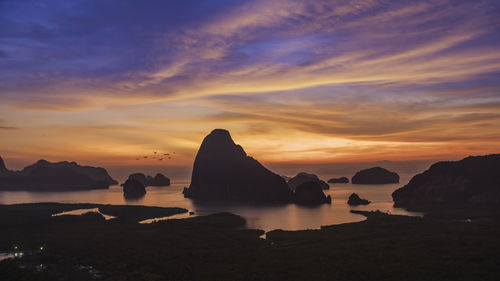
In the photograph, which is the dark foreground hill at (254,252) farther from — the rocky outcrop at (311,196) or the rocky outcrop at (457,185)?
the rocky outcrop at (311,196)

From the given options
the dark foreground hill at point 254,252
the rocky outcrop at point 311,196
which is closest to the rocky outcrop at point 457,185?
the rocky outcrop at point 311,196

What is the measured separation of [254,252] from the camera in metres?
59.2

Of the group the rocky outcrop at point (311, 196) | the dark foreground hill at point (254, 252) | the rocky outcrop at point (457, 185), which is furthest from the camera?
the rocky outcrop at point (311, 196)

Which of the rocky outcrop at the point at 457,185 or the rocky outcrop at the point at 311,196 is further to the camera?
the rocky outcrop at the point at 311,196

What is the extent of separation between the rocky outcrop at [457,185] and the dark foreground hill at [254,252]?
47.4 meters

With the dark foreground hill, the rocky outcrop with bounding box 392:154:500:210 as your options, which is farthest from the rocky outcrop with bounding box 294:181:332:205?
the dark foreground hill

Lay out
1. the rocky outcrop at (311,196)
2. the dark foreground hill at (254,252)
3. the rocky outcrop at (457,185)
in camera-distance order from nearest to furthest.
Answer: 1. the dark foreground hill at (254,252)
2. the rocky outcrop at (457,185)
3. the rocky outcrop at (311,196)

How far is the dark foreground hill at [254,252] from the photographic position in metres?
45.5

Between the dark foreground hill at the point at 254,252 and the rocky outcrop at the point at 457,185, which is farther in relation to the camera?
the rocky outcrop at the point at 457,185

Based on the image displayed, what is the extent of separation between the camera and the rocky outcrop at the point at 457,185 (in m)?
122

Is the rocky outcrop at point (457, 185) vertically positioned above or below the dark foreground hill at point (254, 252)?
above

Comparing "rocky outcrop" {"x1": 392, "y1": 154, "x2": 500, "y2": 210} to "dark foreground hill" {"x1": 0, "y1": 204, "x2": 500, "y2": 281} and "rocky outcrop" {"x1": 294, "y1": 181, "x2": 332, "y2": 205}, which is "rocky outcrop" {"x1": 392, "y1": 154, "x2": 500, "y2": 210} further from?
"dark foreground hill" {"x1": 0, "y1": 204, "x2": 500, "y2": 281}

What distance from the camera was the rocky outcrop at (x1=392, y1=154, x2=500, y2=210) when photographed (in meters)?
122

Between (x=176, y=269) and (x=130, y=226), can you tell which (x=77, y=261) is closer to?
(x=176, y=269)
